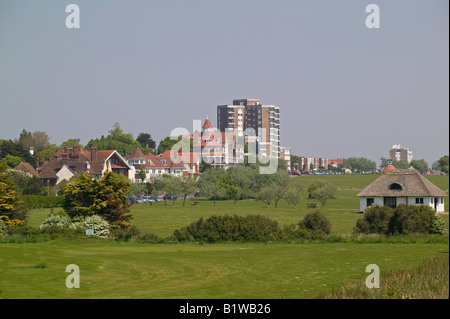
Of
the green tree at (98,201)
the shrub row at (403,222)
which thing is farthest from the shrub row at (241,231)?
the green tree at (98,201)

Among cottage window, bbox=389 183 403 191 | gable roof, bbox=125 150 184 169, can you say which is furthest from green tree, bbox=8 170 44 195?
gable roof, bbox=125 150 184 169

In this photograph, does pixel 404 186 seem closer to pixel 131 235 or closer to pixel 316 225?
pixel 316 225

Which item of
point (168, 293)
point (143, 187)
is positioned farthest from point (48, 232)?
point (143, 187)

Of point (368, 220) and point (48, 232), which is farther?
point (368, 220)

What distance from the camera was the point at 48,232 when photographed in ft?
157

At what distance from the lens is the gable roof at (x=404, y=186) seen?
77438 mm

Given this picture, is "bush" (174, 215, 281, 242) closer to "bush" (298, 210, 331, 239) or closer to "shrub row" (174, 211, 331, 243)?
"shrub row" (174, 211, 331, 243)

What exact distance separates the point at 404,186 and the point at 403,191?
0.75 m

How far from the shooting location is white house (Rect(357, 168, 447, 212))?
77250 mm

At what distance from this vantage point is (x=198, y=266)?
34250mm

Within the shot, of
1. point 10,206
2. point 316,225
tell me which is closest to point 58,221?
point 10,206

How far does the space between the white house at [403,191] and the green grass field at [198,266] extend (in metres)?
32.0
